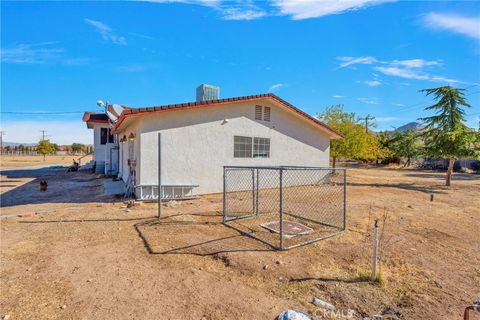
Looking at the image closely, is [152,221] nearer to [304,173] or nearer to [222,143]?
[222,143]

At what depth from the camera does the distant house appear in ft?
32.0

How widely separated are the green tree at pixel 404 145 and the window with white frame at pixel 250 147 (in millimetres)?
27305

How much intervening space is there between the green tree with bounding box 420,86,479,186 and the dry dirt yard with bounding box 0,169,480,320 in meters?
9.23

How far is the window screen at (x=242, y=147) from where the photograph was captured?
39.3 feet

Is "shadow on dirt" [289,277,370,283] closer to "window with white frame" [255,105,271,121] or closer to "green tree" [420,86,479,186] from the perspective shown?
"window with white frame" [255,105,271,121]

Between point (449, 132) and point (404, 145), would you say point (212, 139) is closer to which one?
point (449, 132)

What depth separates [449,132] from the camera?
47.9 feet

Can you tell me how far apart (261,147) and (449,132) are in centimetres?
1087

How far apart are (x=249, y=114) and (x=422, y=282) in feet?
31.4

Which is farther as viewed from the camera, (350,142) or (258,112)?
(350,142)

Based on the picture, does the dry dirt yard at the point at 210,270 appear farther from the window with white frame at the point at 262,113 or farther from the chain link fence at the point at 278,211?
the window with white frame at the point at 262,113

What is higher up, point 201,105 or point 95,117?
point 95,117

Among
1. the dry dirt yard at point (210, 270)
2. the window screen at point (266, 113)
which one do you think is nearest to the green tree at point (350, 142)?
the window screen at point (266, 113)

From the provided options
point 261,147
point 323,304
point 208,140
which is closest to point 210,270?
point 323,304
